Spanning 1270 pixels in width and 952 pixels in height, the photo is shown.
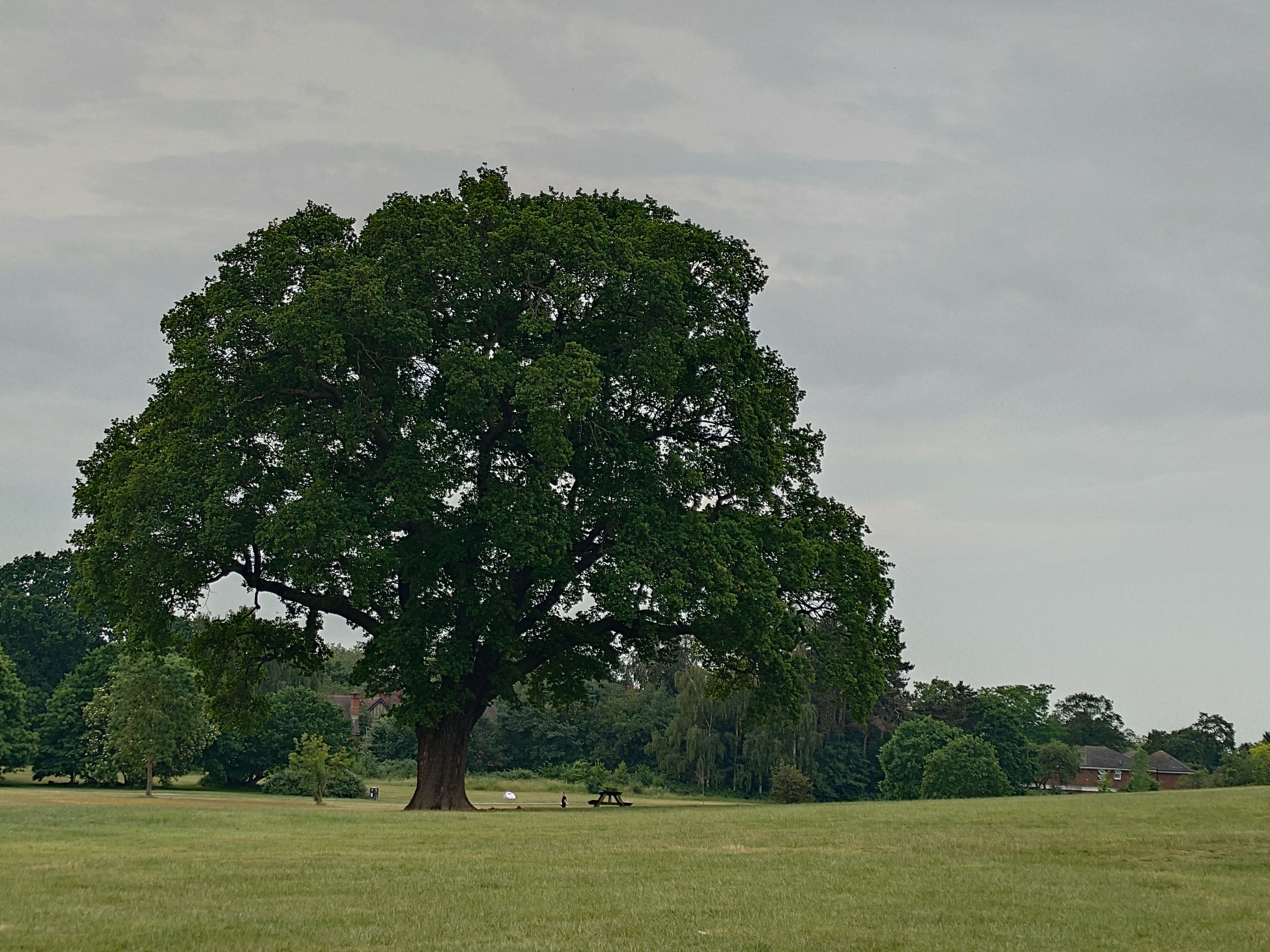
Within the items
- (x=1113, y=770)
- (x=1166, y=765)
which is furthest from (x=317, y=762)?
(x=1113, y=770)

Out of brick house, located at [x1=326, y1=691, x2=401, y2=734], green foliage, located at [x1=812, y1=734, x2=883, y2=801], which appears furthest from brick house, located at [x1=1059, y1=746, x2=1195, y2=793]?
brick house, located at [x1=326, y1=691, x2=401, y2=734]

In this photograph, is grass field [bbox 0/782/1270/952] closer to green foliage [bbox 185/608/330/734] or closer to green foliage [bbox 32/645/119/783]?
green foliage [bbox 185/608/330/734]

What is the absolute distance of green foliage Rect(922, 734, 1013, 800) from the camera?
2542 inches

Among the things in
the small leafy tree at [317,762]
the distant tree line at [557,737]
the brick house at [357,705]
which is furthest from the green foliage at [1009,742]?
the brick house at [357,705]

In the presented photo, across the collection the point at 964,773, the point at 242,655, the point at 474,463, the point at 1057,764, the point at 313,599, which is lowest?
the point at 1057,764

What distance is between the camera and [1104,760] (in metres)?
112

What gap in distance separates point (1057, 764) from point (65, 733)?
7176 cm

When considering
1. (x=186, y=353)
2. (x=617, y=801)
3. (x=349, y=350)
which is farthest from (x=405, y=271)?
(x=617, y=801)

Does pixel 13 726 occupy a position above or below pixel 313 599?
below

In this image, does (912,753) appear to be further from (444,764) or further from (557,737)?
(444,764)

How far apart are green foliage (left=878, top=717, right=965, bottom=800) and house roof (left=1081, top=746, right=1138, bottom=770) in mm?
39036

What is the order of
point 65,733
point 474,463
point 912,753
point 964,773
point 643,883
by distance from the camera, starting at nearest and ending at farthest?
point 643,883
point 474,463
point 964,773
point 65,733
point 912,753

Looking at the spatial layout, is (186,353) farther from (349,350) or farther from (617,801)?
(617,801)

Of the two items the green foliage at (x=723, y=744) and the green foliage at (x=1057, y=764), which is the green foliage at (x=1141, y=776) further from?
the green foliage at (x=723, y=744)
